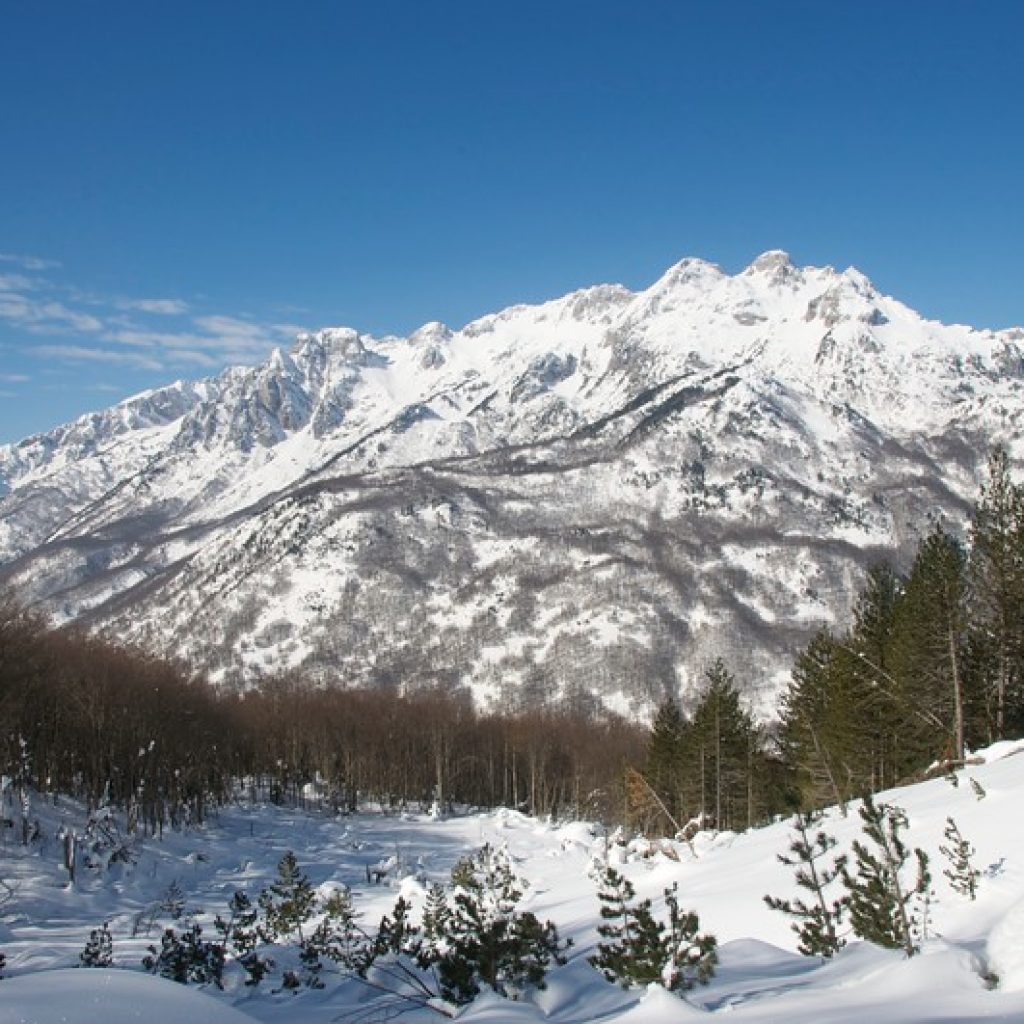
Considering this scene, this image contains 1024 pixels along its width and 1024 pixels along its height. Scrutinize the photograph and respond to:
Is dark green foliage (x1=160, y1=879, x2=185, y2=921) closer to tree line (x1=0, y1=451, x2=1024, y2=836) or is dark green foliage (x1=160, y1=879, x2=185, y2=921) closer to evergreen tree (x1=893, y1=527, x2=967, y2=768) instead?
tree line (x1=0, y1=451, x2=1024, y2=836)

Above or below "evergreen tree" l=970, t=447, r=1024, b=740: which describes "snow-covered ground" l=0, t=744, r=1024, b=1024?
below

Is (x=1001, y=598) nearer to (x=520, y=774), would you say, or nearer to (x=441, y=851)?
(x=441, y=851)

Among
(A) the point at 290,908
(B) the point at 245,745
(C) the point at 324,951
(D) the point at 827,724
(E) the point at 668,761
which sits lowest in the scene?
(E) the point at 668,761

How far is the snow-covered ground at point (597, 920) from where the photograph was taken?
4871 millimetres

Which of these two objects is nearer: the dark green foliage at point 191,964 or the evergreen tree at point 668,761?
the dark green foliage at point 191,964

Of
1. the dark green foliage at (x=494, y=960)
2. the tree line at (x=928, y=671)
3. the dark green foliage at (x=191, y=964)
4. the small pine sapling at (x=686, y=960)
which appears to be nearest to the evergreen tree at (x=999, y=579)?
the tree line at (x=928, y=671)

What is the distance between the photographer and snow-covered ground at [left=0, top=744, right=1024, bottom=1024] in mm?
4871

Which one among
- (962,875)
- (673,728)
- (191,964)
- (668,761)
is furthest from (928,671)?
(673,728)

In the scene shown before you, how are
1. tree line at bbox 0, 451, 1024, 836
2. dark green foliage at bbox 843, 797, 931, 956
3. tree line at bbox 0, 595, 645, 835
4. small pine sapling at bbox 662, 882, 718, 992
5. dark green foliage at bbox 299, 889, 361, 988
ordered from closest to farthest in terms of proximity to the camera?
small pine sapling at bbox 662, 882, 718, 992, dark green foliage at bbox 843, 797, 931, 956, dark green foliage at bbox 299, 889, 361, 988, tree line at bbox 0, 451, 1024, 836, tree line at bbox 0, 595, 645, 835

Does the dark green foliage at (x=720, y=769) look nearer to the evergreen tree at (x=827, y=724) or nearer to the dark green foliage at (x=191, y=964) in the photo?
the evergreen tree at (x=827, y=724)

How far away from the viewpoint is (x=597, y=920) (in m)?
17.7

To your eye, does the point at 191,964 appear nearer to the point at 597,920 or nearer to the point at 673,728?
the point at 597,920

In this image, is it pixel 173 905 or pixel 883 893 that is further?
pixel 173 905

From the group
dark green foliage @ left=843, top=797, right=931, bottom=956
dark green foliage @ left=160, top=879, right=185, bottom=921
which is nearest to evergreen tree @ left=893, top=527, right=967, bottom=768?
dark green foliage @ left=843, top=797, right=931, bottom=956
